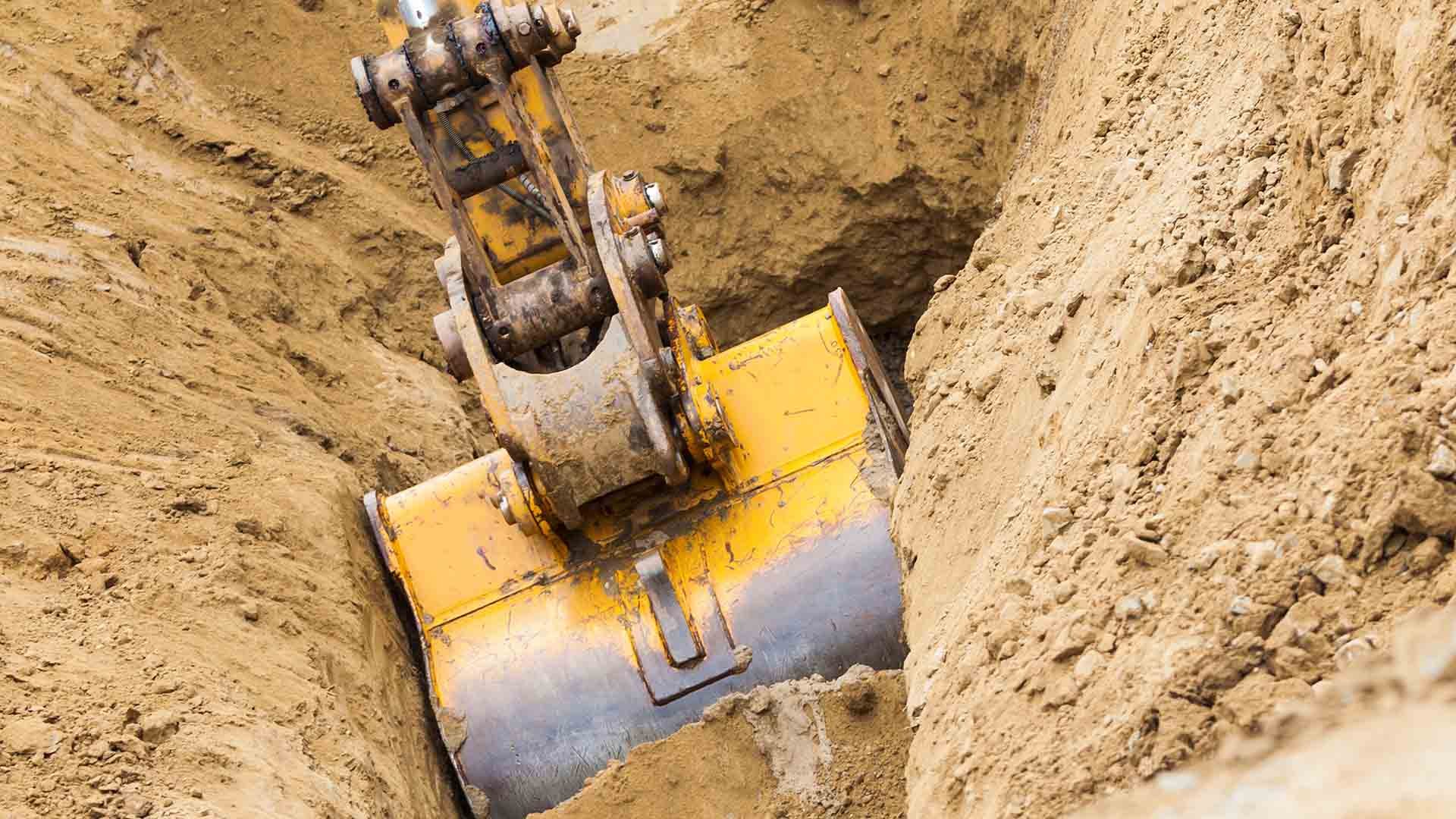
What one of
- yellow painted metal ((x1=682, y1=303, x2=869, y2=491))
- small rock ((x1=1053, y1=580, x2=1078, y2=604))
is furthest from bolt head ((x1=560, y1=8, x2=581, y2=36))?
small rock ((x1=1053, y1=580, x2=1078, y2=604))

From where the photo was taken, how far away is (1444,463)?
2049mm

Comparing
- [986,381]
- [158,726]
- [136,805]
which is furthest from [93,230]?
[986,381]

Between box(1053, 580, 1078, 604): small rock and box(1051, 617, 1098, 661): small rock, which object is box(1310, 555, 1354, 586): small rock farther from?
box(1053, 580, 1078, 604): small rock

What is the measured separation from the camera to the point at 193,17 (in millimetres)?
8219

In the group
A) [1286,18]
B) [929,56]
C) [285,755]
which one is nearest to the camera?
[1286,18]

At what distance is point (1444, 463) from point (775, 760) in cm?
273

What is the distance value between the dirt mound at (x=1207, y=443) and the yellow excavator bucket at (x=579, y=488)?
118cm

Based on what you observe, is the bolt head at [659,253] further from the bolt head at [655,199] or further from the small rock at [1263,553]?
the small rock at [1263,553]

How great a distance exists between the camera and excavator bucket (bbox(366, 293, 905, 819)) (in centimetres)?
508

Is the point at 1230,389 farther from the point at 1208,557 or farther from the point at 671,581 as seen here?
the point at 671,581

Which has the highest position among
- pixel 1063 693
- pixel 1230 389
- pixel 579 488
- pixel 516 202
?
pixel 516 202

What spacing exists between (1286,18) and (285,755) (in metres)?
3.18

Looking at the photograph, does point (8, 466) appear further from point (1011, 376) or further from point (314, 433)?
point (1011, 376)

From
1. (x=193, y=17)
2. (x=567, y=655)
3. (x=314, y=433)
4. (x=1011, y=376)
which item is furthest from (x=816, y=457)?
(x=193, y=17)
